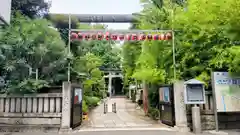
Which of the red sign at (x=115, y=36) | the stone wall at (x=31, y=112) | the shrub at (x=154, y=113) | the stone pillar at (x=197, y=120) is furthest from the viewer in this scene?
the shrub at (x=154, y=113)

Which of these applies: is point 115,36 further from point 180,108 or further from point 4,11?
point 4,11

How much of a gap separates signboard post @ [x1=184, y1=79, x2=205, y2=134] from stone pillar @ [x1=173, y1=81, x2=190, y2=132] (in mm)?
338

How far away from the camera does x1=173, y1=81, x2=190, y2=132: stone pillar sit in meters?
7.73

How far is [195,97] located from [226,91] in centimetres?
113

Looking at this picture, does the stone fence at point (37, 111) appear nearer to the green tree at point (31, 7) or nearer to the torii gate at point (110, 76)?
the green tree at point (31, 7)

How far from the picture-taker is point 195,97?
7.51m

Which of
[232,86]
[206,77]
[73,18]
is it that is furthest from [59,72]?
[232,86]

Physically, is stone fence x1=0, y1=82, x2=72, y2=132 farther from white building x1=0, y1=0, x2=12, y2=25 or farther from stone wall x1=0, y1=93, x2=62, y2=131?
white building x1=0, y1=0, x2=12, y2=25

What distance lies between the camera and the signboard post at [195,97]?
24.2 feet

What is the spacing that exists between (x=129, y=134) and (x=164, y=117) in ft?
7.64

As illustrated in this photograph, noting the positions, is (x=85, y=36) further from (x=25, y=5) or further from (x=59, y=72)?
(x=25, y=5)

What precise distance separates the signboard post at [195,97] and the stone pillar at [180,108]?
0.34 meters

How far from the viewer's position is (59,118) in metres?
7.69

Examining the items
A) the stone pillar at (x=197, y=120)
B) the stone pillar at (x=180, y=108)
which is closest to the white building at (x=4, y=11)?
the stone pillar at (x=180, y=108)
